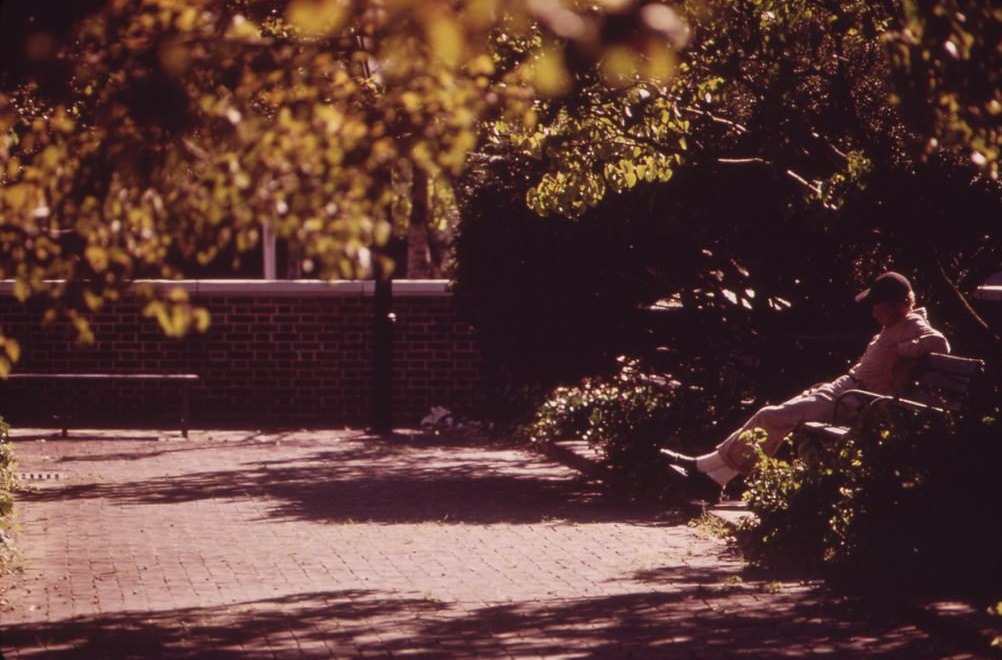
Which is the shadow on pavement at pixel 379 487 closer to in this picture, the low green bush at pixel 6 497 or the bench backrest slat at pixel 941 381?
the low green bush at pixel 6 497

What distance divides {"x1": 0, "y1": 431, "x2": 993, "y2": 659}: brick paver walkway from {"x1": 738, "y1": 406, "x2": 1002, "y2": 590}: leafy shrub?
0.31 m

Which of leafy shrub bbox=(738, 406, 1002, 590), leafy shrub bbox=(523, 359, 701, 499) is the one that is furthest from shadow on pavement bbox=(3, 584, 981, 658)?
leafy shrub bbox=(523, 359, 701, 499)

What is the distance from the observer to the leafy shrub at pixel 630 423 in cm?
1417

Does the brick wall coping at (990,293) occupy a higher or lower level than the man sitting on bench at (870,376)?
higher

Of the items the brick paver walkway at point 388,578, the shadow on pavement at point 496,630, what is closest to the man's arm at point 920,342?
the brick paver walkway at point 388,578

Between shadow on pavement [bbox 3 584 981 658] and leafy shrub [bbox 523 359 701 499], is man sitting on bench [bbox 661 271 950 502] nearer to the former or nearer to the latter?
leafy shrub [bbox 523 359 701 499]

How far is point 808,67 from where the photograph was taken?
12.7 metres

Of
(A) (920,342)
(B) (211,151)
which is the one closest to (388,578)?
(A) (920,342)

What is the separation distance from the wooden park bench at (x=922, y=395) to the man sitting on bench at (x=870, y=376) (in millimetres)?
114

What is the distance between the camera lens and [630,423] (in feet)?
50.0

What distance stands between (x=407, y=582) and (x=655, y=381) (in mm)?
5922

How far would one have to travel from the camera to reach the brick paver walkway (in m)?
8.17

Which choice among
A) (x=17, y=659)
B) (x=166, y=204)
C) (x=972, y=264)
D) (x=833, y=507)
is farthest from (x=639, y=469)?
(x=166, y=204)

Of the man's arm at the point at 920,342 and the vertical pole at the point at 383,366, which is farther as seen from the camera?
the vertical pole at the point at 383,366
